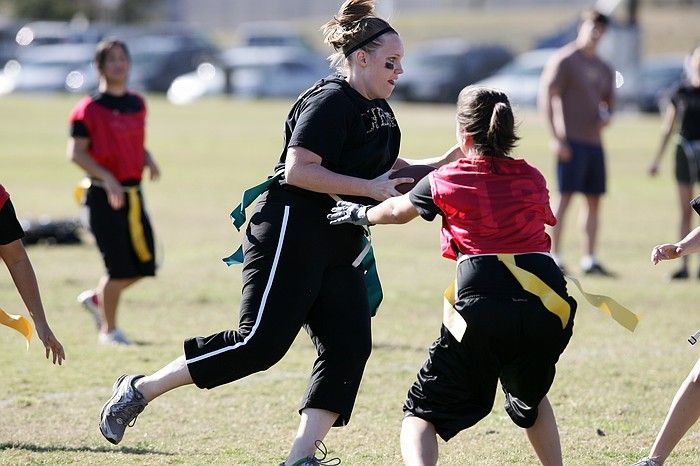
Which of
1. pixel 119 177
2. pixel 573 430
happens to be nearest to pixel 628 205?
pixel 119 177

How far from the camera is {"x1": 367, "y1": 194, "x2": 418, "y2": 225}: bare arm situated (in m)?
4.76

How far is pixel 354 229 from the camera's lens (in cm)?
537

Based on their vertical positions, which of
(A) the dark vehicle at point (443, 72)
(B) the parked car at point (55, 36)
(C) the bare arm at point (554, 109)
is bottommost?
(B) the parked car at point (55, 36)

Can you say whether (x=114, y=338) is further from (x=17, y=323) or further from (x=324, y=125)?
(x=324, y=125)

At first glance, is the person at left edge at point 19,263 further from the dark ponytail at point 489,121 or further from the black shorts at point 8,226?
the dark ponytail at point 489,121

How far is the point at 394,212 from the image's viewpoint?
4812mm

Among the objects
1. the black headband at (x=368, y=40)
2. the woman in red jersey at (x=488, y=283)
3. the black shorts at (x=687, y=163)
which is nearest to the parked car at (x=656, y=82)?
the black shorts at (x=687, y=163)

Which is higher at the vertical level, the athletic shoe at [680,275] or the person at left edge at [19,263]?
the person at left edge at [19,263]

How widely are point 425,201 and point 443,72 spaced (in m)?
34.8

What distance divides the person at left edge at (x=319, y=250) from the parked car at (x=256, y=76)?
111ft

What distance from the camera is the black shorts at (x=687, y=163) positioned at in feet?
40.0

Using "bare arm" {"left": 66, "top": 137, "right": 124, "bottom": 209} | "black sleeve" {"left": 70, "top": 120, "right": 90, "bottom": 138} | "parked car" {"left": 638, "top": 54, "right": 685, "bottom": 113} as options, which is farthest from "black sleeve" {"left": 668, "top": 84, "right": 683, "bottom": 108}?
"parked car" {"left": 638, "top": 54, "right": 685, "bottom": 113}

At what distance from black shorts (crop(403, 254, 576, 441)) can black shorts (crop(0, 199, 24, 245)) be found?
1759 millimetres

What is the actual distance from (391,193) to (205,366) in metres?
1.06
